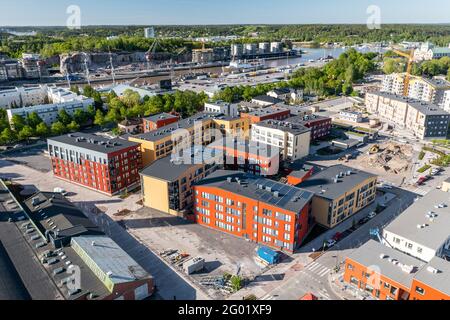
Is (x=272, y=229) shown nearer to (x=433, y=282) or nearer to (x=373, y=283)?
(x=373, y=283)

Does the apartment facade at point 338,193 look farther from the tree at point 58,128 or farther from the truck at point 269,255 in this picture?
the tree at point 58,128

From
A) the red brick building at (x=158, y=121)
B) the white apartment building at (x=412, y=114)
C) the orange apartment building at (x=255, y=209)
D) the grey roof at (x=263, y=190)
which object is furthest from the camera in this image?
the white apartment building at (x=412, y=114)


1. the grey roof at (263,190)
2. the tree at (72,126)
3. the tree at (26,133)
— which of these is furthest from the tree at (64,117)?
the grey roof at (263,190)

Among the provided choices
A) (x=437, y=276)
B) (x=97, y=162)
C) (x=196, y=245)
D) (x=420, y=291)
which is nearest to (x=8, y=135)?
(x=97, y=162)

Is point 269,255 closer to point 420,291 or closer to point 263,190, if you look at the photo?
point 263,190

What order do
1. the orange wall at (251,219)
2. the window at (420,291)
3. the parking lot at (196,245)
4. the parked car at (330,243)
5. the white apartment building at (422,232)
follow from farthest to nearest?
the parked car at (330,243)
the orange wall at (251,219)
the parking lot at (196,245)
the white apartment building at (422,232)
the window at (420,291)

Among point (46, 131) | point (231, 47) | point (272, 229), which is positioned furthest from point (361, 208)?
point (231, 47)
